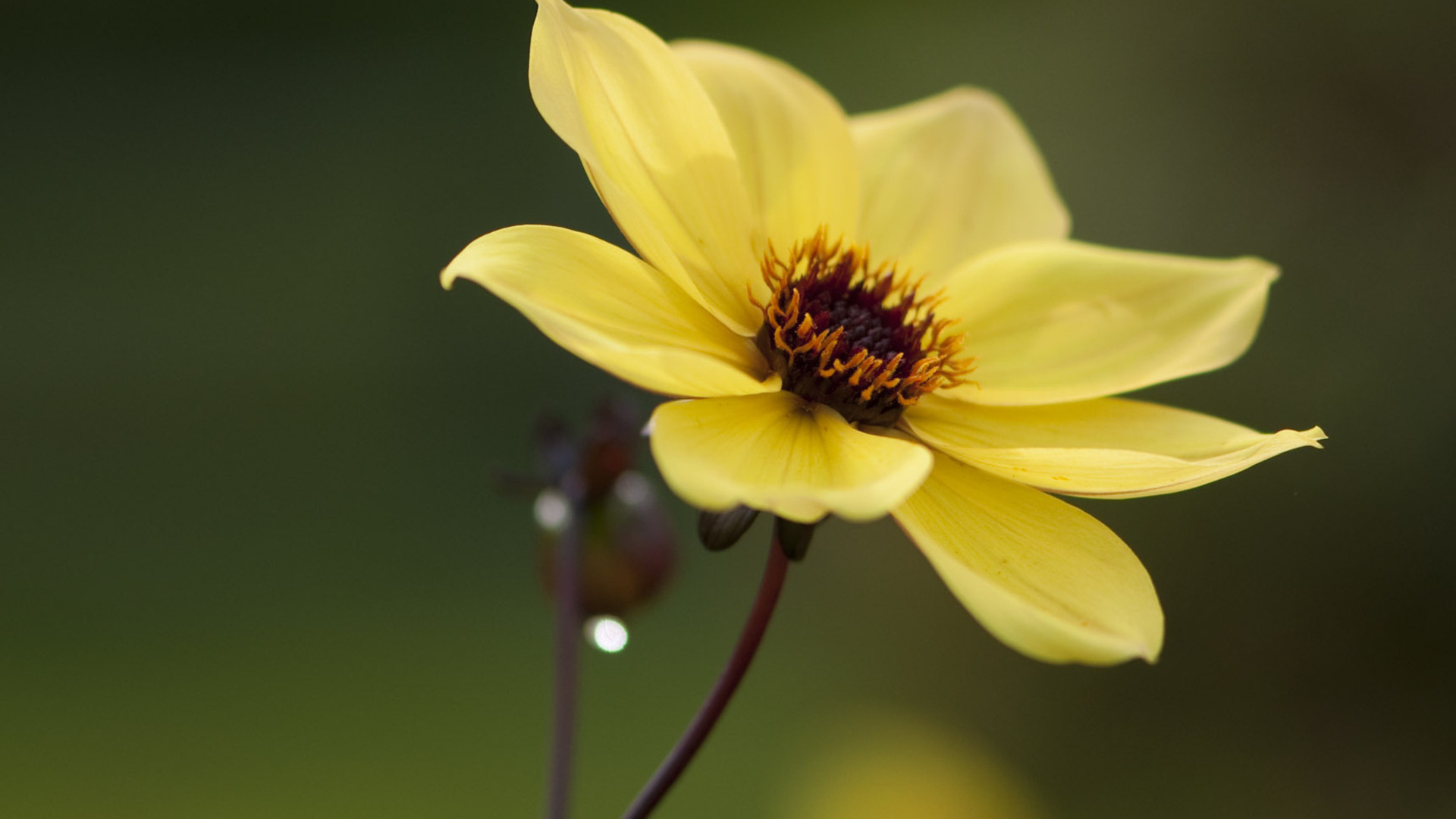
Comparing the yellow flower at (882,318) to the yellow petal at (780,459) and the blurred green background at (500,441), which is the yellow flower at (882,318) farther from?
the blurred green background at (500,441)

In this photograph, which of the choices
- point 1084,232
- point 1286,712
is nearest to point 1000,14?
point 1084,232

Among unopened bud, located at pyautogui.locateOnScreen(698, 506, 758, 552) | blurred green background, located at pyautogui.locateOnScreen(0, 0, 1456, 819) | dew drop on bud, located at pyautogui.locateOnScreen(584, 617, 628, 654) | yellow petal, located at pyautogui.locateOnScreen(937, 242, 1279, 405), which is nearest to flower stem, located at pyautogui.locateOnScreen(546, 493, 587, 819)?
dew drop on bud, located at pyautogui.locateOnScreen(584, 617, 628, 654)

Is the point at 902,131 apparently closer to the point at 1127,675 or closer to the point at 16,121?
the point at 1127,675

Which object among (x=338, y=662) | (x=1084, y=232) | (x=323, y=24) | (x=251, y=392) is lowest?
(x=338, y=662)

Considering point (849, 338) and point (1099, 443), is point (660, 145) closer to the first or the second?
point (849, 338)

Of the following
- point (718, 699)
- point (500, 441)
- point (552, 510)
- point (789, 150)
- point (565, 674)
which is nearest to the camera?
point (718, 699)

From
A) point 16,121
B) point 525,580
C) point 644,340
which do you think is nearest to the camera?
point 644,340

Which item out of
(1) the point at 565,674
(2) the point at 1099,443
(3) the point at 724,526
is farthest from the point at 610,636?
(2) the point at 1099,443
